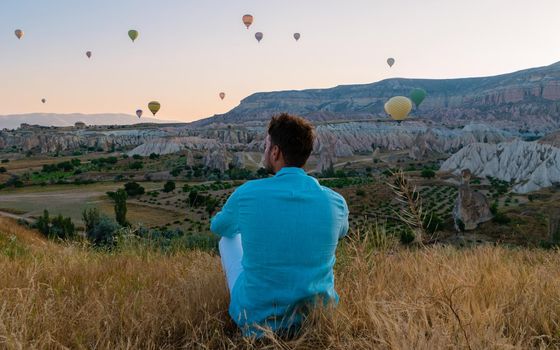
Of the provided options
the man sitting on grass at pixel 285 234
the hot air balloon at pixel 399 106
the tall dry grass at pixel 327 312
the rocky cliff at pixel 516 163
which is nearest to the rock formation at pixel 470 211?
the rocky cliff at pixel 516 163

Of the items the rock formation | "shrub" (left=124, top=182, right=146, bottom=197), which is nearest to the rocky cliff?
the rock formation

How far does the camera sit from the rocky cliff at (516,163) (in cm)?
5519

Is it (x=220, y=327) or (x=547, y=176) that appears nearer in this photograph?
(x=220, y=327)

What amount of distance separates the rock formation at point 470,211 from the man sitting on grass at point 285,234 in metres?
32.6

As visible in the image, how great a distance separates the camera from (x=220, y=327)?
273cm

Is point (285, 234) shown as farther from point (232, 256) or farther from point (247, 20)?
point (247, 20)

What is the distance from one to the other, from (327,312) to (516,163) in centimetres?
6981

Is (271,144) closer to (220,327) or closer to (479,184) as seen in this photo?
(220,327)

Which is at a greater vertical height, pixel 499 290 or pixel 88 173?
pixel 499 290

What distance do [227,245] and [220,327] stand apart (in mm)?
622

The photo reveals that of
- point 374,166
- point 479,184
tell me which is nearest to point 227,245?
point 479,184

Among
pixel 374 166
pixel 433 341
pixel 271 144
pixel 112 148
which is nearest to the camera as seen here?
pixel 433 341

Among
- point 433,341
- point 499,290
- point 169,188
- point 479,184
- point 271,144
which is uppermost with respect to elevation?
point 271,144

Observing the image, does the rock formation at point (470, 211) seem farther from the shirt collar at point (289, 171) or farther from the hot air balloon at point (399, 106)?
the hot air balloon at point (399, 106)
